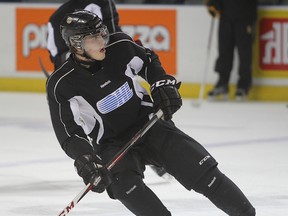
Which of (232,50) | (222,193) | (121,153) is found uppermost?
(121,153)

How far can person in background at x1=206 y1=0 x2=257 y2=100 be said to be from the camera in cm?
826

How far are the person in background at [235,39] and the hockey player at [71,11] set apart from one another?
269 cm

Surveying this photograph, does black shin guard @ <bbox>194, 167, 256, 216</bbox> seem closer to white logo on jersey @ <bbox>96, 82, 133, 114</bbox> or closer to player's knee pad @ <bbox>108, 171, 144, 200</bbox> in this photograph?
player's knee pad @ <bbox>108, 171, 144, 200</bbox>

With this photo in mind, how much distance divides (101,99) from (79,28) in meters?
0.29

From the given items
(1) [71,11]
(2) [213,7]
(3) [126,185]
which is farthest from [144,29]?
(3) [126,185]

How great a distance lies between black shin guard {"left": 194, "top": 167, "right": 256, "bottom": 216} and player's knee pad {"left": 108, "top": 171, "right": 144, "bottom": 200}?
228mm

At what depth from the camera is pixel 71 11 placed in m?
5.62

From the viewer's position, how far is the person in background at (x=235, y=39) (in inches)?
325

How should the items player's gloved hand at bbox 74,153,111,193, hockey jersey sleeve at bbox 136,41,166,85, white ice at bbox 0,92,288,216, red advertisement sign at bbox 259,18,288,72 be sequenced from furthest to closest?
red advertisement sign at bbox 259,18,288,72
white ice at bbox 0,92,288,216
hockey jersey sleeve at bbox 136,41,166,85
player's gloved hand at bbox 74,153,111,193

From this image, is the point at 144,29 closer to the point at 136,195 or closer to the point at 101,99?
the point at 101,99

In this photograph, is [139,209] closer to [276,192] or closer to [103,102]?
[103,102]

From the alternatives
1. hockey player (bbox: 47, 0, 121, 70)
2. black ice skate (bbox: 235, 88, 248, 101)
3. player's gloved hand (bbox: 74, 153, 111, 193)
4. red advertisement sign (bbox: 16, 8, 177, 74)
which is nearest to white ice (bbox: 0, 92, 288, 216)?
black ice skate (bbox: 235, 88, 248, 101)

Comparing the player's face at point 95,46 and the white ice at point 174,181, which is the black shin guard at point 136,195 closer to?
the player's face at point 95,46

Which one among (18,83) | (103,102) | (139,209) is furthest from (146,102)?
(18,83)
